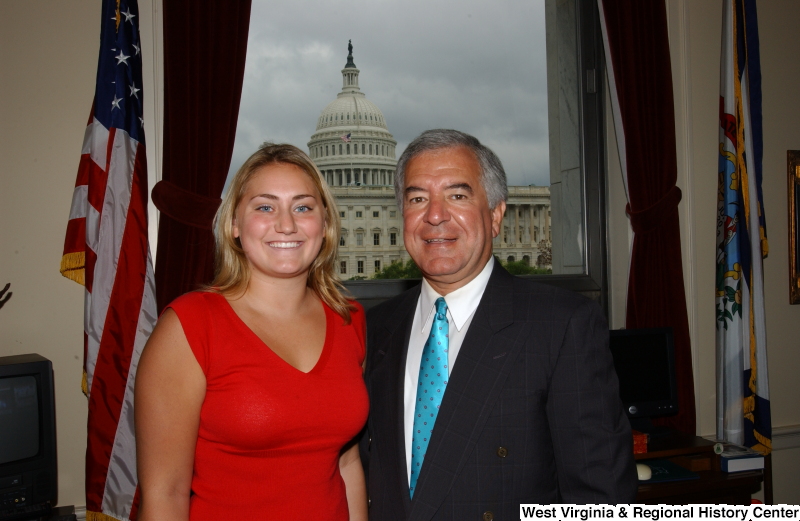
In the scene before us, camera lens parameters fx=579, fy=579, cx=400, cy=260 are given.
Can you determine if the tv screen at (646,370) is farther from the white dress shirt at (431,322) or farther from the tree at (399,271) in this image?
the white dress shirt at (431,322)

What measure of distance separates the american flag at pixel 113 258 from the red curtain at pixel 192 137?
0.12m

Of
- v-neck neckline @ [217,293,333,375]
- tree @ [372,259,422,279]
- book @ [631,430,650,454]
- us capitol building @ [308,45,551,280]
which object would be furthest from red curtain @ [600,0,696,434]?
v-neck neckline @ [217,293,333,375]

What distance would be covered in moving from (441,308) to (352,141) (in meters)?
2.03

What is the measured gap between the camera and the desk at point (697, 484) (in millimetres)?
2723

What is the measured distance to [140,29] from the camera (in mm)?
2756

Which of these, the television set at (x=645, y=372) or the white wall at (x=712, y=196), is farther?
the white wall at (x=712, y=196)

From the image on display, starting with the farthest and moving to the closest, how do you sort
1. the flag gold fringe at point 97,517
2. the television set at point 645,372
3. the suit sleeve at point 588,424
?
the television set at point 645,372
the flag gold fringe at point 97,517
the suit sleeve at point 588,424

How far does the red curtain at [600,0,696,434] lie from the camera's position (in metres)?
A: 3.31

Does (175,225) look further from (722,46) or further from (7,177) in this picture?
(722,46)

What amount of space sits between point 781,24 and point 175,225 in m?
3.90

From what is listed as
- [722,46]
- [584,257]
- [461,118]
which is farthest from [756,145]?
[461,118]

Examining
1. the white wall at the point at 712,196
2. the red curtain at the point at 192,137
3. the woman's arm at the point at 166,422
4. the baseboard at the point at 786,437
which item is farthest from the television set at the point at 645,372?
the woman's arm at the point at 166,422

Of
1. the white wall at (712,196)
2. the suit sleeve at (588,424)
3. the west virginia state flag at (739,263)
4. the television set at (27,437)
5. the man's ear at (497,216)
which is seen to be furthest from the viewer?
the white wall at (712,196)

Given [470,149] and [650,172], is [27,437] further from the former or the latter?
[650,172]
